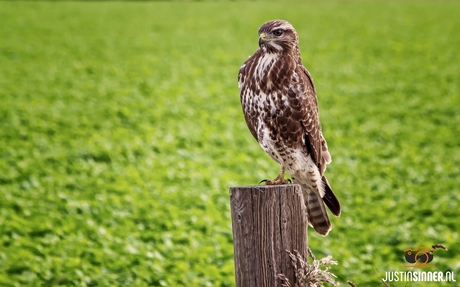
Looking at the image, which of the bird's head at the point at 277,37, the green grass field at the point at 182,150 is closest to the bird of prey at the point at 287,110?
the bird's head at the point at 277,37

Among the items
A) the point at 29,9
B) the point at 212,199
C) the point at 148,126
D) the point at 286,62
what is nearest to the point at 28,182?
the point at 212,199

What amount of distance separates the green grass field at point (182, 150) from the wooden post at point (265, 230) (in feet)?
10.2

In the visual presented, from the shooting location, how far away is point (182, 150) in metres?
11.0

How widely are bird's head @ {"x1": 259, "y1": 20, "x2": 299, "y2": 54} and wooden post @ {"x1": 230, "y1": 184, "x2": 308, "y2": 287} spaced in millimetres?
965

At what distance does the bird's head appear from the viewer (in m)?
3.51

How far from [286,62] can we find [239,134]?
8697 millimetres

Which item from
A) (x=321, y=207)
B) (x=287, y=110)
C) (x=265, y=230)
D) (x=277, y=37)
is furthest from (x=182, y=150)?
(x=265, y=230)

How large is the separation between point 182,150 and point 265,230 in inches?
320

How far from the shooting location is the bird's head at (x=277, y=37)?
3508 mm

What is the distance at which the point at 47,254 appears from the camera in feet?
21.0

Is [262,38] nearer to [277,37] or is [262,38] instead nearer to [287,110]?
→ [277,37]

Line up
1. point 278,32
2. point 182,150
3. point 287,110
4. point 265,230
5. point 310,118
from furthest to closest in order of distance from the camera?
1. point 182,150
2. point 310,118
3. point 287,110
4. point 278,32
5. point 265,230

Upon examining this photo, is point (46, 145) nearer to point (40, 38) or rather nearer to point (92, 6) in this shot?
point (40, 38)

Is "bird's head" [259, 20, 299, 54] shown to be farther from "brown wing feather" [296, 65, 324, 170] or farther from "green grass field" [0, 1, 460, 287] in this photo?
"green grass field" [0, 1, 460, 287]
